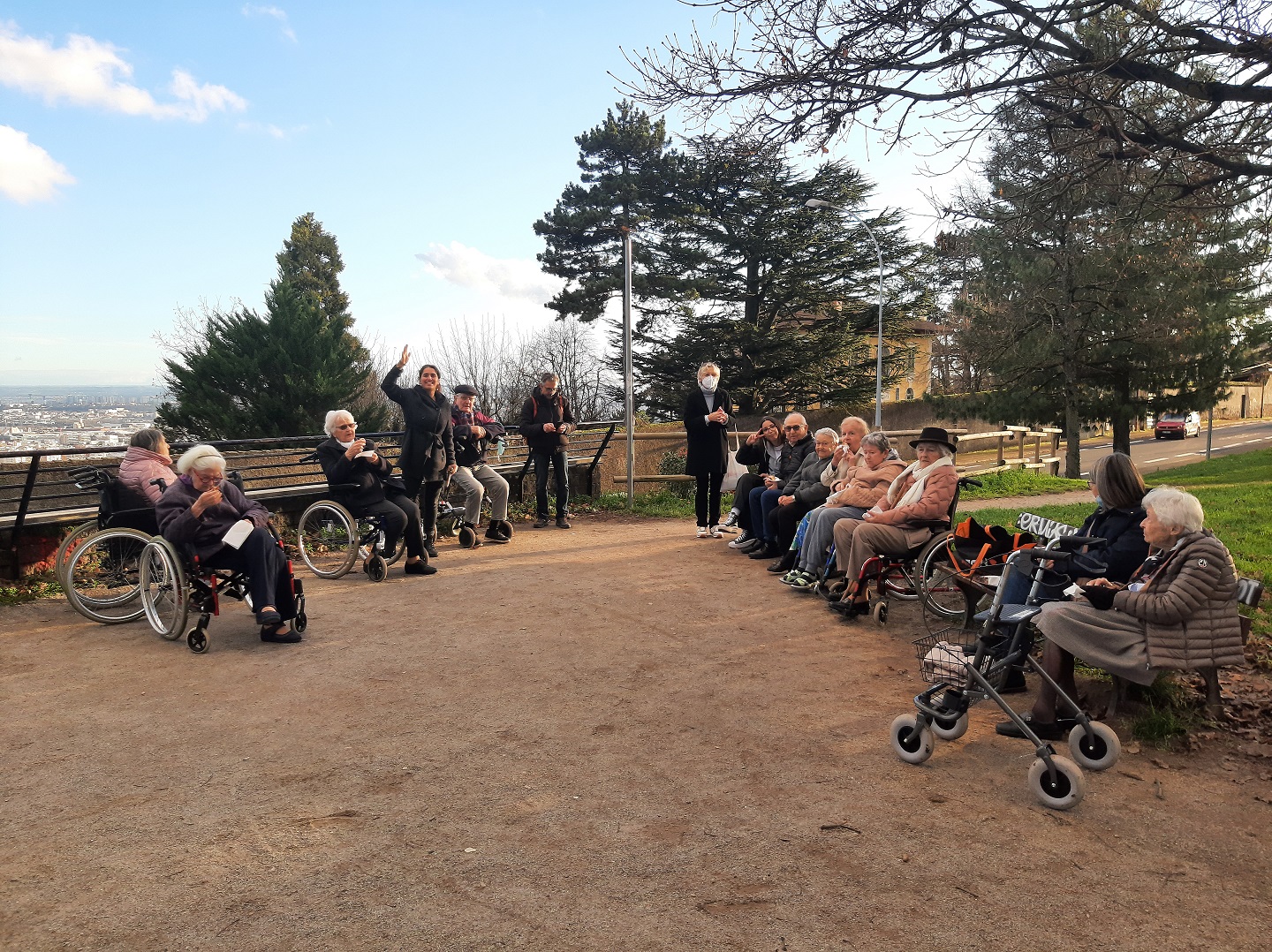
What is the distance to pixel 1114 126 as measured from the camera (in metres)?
5.38

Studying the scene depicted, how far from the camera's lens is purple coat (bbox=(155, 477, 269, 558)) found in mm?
6527

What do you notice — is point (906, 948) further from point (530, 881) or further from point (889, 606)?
point (889, 606)

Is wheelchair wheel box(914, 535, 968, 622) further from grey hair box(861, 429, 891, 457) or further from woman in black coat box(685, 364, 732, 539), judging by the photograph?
woman in black coat box(685, 364, 732, 539)

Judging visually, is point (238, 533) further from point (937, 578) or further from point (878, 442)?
point (878, 442)

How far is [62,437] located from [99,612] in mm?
2349

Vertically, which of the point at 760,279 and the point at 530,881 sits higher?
the point at 760,279

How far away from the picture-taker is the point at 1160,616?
164 inches

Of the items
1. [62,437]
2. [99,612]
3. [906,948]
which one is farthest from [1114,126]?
[62,437]

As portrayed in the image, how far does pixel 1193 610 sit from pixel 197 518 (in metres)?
6.15

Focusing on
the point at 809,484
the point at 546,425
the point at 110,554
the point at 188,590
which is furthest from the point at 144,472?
the point at 809,484

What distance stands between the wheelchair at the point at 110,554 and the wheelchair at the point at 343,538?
1.62m

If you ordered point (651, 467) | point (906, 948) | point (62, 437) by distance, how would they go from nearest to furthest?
point (906, 948), point (62, 437), point (651, 467)

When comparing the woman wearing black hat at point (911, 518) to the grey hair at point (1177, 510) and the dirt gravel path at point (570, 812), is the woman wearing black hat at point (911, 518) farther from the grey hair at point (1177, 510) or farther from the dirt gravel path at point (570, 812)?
the grey hair at point (1177, 510)

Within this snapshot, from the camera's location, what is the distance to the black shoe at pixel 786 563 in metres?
8.70
